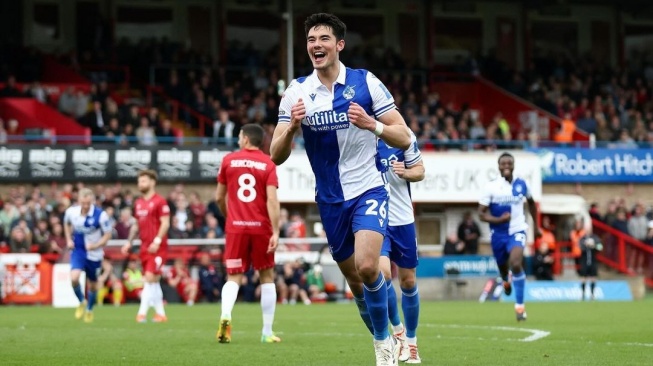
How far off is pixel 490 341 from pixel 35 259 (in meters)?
16.3

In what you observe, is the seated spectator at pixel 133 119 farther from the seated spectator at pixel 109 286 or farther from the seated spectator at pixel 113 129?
the seated spectator at pixel 109 286

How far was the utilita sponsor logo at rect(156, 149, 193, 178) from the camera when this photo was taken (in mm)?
34531

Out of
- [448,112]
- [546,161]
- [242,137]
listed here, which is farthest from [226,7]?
[242,137]

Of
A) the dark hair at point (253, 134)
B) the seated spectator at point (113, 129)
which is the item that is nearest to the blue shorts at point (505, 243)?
the dark hair at point (253, 134)

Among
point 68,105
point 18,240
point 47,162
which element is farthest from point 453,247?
point 18,240

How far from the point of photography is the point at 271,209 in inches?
589

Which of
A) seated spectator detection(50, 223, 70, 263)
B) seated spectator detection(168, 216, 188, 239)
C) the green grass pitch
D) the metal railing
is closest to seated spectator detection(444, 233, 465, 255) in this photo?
the metal railing

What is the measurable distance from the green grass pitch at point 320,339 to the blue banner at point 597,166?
15928 millimetres

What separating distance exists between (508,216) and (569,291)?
1319 centimetres

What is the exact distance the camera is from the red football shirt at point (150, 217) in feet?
67.2

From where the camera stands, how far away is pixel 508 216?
1983cm

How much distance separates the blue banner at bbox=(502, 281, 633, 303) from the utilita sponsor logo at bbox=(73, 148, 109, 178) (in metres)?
10.6

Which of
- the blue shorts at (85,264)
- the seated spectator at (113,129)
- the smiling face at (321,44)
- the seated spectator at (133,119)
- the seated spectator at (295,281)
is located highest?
the seated spectator at (133,119)

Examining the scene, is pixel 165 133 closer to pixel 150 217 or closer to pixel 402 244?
pixel 150 217
